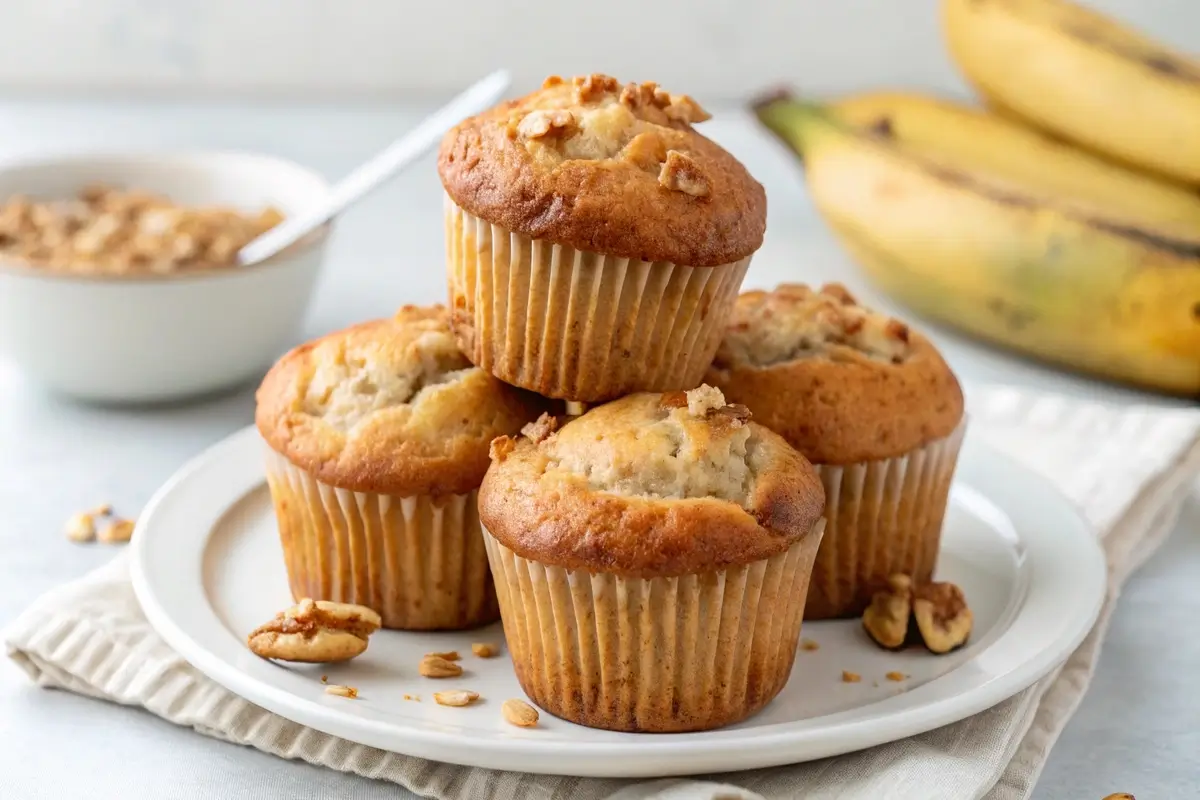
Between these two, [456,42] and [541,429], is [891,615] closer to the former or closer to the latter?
[541,429]

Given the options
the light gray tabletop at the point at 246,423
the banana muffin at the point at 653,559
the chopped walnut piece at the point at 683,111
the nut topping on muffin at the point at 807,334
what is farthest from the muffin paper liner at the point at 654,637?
the chopped walnut piece at the point at 683,111

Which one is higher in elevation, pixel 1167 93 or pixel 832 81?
pixel 1167 93

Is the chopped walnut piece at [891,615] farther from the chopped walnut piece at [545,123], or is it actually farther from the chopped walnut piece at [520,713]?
the chopped walnut piece at [545,123]

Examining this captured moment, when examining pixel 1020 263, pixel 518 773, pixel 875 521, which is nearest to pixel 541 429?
pixel 518 773

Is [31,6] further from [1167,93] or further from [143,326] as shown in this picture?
[1167,93]

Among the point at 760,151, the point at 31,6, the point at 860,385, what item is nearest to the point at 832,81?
the point at 760,151
